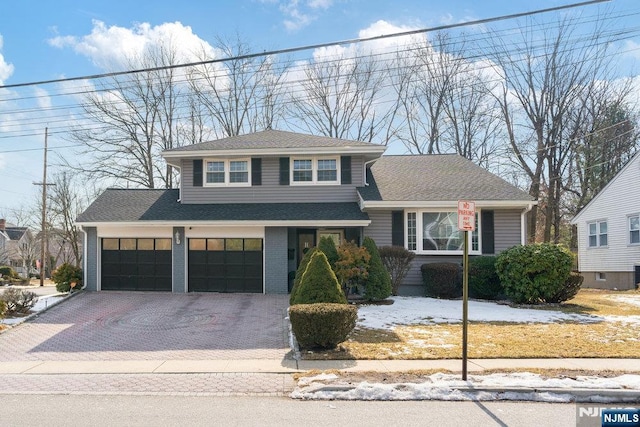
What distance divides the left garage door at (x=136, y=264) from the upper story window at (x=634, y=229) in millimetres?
21528

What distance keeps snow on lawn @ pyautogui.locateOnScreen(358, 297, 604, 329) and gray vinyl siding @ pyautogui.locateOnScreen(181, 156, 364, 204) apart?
5.28 m

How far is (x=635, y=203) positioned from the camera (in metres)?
23.7

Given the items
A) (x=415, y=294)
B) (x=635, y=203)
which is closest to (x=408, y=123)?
(x=635, y=203)

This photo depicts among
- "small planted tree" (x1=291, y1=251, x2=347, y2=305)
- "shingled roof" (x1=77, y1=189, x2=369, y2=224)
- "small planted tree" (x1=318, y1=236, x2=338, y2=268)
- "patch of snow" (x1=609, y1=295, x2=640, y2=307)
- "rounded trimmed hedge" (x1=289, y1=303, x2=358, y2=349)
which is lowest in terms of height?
"patch of snow" (x1=609, y1=295, x2=640, y2=307)

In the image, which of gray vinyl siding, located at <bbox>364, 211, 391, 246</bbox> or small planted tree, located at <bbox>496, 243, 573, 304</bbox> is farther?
gray vinyl siding, located at <bbox>364, 211, 391, 246</bbox>

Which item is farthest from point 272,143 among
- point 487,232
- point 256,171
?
point 487,232

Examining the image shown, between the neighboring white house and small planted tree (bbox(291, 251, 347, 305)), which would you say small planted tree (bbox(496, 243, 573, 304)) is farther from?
the neighboring white house

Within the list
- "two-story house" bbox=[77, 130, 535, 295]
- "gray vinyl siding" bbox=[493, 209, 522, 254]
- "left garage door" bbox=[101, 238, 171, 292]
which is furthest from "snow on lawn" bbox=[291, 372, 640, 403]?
"left garage door" bbox=[101, 238, 171, 292]

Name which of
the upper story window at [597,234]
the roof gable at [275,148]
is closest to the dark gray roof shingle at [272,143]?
the roof gable at [275,148]

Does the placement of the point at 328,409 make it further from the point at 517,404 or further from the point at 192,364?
the point at 192,364

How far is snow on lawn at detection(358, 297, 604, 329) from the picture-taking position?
13000 millimetres

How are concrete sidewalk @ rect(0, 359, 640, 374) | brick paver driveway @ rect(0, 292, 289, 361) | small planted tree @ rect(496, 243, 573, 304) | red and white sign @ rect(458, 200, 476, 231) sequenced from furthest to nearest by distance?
1. small planted tree @ rect(496, 243, 573, 304)
2. brick paver driveway @ rect(0, 292, 289, 361)
3. concrete sidewalk @ rect(0, 359, 640, 374)
4. red and white sign @ rect(458, 200, 476, 231)

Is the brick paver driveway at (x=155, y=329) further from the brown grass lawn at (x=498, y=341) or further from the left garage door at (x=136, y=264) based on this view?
the brown grass lawn at (x=498, y=341)

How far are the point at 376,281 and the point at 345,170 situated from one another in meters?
5.58
